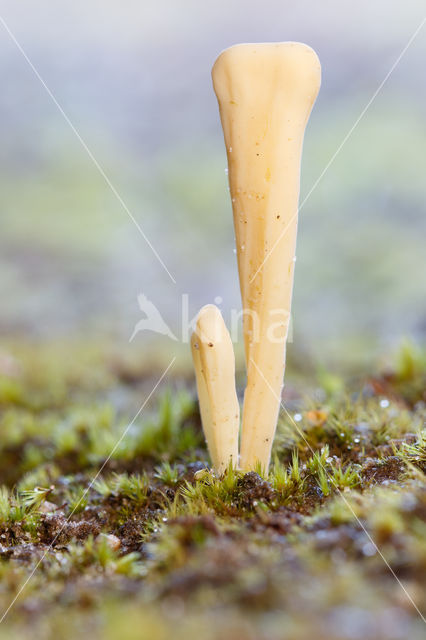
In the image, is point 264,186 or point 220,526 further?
point 264,186

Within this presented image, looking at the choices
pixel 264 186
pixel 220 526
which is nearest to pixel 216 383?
pixel 220 526

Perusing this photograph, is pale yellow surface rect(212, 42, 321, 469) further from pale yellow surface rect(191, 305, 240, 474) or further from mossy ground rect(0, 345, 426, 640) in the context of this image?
mossy ground rect(0, 345, 426, 640)

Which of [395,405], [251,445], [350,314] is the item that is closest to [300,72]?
[251,445]

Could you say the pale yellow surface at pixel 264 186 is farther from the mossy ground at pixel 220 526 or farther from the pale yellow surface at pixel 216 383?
the mossy ground at pixel 220 526

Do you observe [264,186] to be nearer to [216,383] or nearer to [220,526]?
[216,383]

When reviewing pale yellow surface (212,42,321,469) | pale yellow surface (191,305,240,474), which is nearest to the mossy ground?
pale yellow surface (191,305,240,474)

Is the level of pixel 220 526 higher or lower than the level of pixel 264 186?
lower
